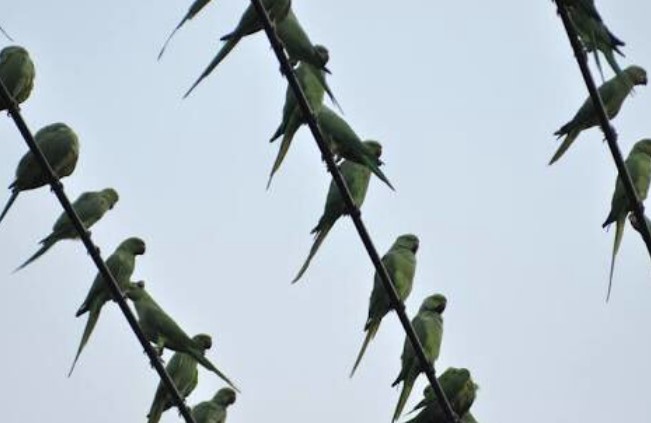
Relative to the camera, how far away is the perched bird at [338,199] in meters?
8.22

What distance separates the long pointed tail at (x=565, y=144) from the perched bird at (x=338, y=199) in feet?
3.26

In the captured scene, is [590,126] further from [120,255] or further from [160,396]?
→ [120,255]

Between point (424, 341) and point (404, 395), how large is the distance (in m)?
1.22

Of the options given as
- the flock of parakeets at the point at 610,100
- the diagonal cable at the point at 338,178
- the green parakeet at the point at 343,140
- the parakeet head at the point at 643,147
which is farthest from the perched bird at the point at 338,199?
the parakeet head at the point at 643,147

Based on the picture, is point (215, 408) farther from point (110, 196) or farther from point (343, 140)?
point (343, 140)

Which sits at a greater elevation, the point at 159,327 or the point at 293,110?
the point at 293,110

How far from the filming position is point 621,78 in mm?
8969

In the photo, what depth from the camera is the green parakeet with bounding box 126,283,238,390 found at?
800 centimetres

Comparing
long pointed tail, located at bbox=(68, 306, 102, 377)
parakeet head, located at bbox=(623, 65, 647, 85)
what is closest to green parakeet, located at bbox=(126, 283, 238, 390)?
long pointed tail, located at bbox=(68, 306, 102, 377)

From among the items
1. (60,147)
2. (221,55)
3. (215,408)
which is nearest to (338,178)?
(221,55)

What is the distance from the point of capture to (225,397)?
988 cm

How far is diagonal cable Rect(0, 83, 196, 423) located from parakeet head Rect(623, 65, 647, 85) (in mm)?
4504

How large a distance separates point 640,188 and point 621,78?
2.65 feet

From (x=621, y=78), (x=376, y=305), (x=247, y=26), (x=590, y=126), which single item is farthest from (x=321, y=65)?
(x=621, y=78)
